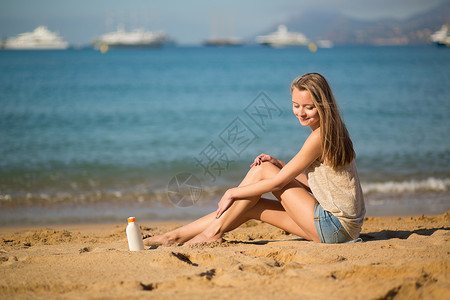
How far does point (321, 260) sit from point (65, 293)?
60.7 inches

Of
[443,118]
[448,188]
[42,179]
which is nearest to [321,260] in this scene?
[448,188]

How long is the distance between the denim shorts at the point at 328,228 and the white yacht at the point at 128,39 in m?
82.5

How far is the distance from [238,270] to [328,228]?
2.76 feet

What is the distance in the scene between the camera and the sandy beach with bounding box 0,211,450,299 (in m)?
2.38

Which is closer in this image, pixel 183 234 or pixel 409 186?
pixel 183 234

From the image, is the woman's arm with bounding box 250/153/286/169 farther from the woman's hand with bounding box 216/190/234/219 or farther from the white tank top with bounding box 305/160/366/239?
the white tank top with bounding box 305/160/366/239

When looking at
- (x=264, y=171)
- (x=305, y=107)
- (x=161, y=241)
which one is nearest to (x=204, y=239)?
(x=161, y=241)

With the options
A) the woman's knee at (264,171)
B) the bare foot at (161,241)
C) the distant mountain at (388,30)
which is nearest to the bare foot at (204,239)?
the bare foot at (161,241)

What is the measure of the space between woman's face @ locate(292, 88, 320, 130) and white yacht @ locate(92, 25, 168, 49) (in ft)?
270

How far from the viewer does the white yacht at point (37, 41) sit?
77.9 meters

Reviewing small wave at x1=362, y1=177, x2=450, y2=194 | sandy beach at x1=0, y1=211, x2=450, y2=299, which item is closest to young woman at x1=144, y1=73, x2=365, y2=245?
sandy beach at x1=0, y1=211, x2=450, y2=299

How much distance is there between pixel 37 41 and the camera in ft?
260

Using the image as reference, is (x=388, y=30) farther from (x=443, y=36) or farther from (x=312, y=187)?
(x=312, y=187)

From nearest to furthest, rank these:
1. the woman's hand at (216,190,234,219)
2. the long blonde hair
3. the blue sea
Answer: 1. the long blonde hair
2. the woman's hand at (216,190,234,219)
3. the blue sea
